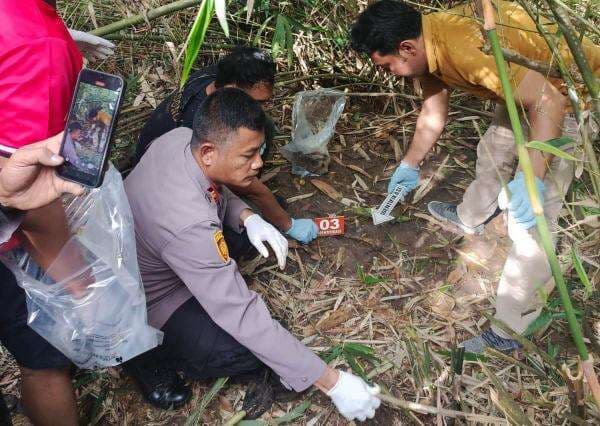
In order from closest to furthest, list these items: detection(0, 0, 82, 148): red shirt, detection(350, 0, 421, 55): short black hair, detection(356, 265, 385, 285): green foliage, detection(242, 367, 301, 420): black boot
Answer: detection(0, 0, 82, 148): red shirt < detection(242, 367, 301, 420): black boot < detection(350, 0, 421, 55): short black hair < detection(356, 265, 385, 285): green foliage

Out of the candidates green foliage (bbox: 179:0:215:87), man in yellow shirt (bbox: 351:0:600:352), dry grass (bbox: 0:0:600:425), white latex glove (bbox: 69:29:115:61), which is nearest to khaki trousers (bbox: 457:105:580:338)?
man in yellow shirt (bbox: 351:0:600:352)

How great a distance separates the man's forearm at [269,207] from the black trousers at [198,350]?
74 cm

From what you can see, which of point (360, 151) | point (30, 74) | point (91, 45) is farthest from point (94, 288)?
point (360, 151)

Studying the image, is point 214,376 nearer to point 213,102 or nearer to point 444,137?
point 213,102

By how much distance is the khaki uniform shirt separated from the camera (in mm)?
1837

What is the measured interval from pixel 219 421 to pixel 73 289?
2.79 ft

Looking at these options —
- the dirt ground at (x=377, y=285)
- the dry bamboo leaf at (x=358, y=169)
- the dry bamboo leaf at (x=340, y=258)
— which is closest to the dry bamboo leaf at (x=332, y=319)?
the dirt ground at (x=377, y=285)

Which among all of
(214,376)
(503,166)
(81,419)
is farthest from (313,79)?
(81,419)

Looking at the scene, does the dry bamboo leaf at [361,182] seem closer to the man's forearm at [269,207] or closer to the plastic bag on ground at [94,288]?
the man's forearm at [269,207]

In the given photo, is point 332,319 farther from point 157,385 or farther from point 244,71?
point 244,71

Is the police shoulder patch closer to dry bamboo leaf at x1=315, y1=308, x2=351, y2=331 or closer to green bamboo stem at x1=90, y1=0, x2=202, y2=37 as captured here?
dry bamboo leaf at x1=315, y1=308, x2=351, y2=331

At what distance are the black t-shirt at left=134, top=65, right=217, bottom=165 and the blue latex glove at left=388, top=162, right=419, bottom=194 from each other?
1085 millimetres

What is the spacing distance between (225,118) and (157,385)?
1117 mm

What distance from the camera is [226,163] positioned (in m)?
1.98
